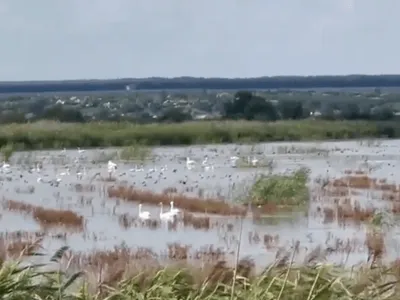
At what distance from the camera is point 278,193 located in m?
19.7

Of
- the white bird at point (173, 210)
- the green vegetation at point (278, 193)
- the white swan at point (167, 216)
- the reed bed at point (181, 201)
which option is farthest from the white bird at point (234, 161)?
the white swan at point (167, 216)

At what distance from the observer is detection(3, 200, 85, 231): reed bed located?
1745 cm

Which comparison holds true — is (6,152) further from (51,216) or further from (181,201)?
(51,216)

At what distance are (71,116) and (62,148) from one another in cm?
1340

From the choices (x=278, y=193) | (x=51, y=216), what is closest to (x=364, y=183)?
(x=278, y=193)

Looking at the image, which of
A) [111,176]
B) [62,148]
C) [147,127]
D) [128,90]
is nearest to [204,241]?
[111,176]

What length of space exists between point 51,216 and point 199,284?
378 inches

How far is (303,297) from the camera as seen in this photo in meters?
8.55

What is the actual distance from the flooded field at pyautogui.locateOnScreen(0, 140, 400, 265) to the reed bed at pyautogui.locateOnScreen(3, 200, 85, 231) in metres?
0.02

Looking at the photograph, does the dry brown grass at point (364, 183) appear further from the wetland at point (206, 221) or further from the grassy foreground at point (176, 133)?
the grassy foreground at point (176, 133)

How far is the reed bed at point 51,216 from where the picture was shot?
1745 centimetres

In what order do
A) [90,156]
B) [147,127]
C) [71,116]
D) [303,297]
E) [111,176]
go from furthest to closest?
[71,116] < [147,127] < [90,156] < [111,176] < [303,297]

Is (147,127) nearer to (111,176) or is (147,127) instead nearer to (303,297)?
(111,176)

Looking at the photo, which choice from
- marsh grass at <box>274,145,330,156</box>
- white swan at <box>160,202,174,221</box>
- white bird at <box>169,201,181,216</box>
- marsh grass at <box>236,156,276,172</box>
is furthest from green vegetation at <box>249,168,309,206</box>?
marsh grass at <box>274,145,330,156</box>
